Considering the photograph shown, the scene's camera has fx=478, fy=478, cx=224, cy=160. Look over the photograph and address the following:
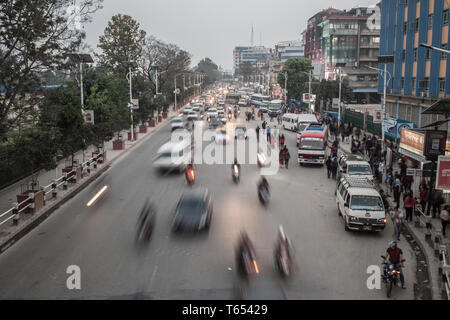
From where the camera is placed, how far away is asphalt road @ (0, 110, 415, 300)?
525 inches

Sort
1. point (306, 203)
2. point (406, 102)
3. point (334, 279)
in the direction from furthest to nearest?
point (406, 102) → point (306, 203) → point (334, 279)

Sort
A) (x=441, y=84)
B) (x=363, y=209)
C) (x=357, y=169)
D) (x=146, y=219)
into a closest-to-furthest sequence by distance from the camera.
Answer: (x=146, y=219) < (x=363, y=209) < (x=357, y=169) < (x=441, y=84)

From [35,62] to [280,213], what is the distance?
1232 centimetres

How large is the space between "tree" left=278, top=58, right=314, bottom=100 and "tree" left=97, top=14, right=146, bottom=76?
131 feet

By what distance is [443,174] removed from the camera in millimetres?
17562

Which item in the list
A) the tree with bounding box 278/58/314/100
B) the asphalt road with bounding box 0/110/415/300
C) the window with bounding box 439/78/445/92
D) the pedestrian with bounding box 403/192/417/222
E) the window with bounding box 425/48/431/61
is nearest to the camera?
the asphalt road with bounding box 0/110/415/300

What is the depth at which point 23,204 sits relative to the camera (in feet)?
69.2

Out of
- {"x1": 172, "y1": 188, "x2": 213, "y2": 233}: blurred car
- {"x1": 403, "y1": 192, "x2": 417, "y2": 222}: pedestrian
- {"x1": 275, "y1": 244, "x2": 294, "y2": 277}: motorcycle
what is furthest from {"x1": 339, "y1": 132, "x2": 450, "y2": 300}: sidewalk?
{"x1": 172, "y1": 188, "x2": 213, "y2": 233}: blurred car

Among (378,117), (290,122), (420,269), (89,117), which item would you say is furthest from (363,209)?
(290,122)

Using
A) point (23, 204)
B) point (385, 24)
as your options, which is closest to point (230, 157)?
point (23, 204)

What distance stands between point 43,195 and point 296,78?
266ft

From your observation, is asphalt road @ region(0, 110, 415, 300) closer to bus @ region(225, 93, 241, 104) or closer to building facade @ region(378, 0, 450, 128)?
building facade @ region(378, 0, 450, 128)

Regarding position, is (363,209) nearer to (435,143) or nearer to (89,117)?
(435,143)
